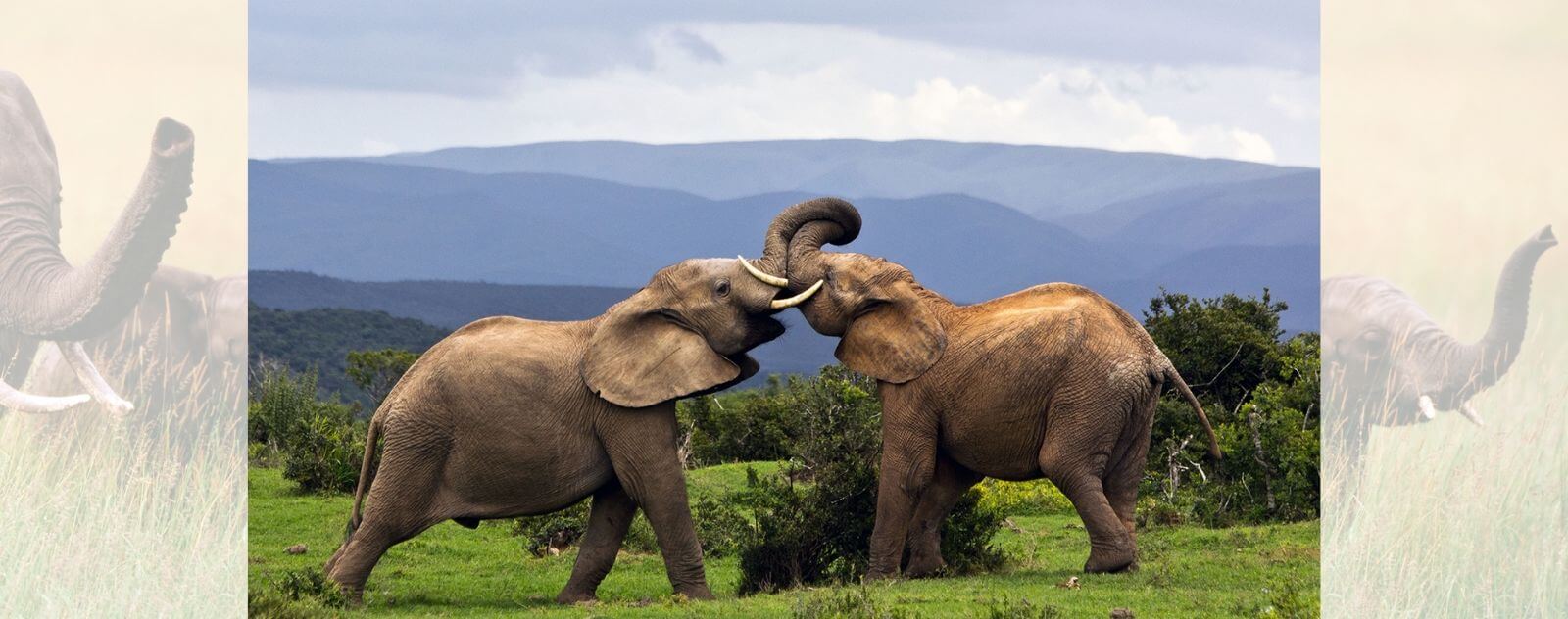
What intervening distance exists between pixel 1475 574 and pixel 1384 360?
1.36 meters

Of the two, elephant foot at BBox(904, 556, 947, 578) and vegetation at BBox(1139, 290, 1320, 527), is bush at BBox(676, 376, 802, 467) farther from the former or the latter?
elephant foot at BBox(904, 556, 947, 578)

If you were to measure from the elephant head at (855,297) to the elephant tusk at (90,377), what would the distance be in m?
7.13

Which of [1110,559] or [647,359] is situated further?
[1110,559]

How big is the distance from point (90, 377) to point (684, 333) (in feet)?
21.0

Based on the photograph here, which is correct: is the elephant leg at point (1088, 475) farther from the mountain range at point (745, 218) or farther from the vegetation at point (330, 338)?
the mountain range at point (745, 218)

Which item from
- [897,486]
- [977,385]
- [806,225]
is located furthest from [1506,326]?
[806,225]

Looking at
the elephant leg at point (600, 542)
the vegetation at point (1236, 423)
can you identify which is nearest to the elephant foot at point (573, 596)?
the elephant leg at point (600, 542)

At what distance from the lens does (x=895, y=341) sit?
16562mm

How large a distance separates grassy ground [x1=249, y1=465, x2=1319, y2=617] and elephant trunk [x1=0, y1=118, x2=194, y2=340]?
147 inches

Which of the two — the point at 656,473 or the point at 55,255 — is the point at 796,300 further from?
the point at 55,255

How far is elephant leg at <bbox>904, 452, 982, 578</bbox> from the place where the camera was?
667 inches

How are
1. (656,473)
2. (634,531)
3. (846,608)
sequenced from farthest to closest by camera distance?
(634,531)
(656,473)
(846,608)

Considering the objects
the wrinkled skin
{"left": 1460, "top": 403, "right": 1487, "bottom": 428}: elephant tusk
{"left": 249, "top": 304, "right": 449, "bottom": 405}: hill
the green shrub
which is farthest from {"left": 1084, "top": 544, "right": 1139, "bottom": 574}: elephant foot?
{"left": 249, "top": 304, "right": 449, "bottom": 405}: hill

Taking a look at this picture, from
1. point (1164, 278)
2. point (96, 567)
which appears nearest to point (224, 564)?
point (96, 567)
